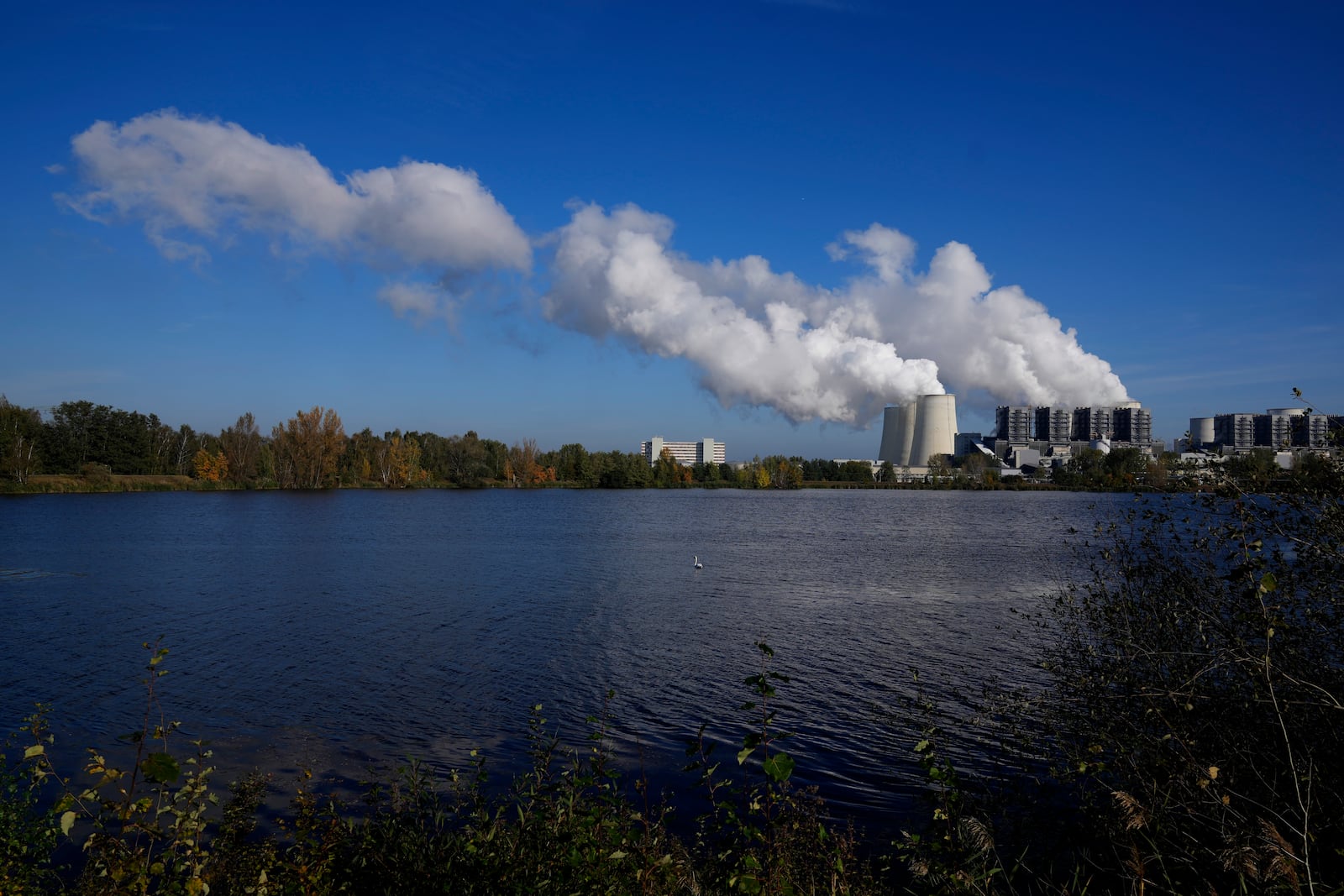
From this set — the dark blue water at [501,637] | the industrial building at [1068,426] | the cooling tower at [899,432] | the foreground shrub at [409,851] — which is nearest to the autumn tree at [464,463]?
the cooling tower at [899,432]

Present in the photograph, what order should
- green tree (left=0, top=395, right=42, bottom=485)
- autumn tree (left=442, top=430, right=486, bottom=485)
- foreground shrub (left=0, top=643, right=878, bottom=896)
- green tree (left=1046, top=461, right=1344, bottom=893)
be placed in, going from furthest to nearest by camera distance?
autumn tree (left=442, top=430, right=486, bottom=485), green tree (left=0, top=395, right=42, bottom=485), green tree (left=1046, top=461, right=1344, bottom=893), foreground shrub (left=0, top=643, right=878, bottom=896)

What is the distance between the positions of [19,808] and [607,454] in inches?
5047

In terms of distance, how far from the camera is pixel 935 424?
11450 centimetres

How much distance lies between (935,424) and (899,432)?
28.1 feet

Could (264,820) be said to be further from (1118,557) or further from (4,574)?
(4,574)

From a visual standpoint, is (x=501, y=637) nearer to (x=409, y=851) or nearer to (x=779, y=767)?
(x=409, y=851)

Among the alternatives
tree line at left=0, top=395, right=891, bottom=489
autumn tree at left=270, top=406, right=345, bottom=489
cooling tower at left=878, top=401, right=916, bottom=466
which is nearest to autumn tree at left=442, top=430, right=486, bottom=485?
tree line at left=0, top=395, right=891, bottom=489

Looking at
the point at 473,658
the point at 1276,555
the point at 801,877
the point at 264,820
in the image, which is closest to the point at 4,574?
the point at 473,658

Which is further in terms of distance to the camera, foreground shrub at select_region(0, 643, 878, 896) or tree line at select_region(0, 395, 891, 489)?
tree line at select_region(0, 395, 891, 489)

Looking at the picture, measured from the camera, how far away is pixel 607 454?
135m

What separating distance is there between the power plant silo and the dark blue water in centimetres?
7524

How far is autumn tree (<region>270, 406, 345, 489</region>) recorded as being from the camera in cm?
10300

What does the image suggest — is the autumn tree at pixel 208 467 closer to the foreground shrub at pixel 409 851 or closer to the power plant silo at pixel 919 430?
the power plant silo at pixel 919 430

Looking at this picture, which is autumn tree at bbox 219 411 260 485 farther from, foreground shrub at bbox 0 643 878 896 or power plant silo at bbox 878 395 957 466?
foreground shrub at bbox 0 643 878 896
